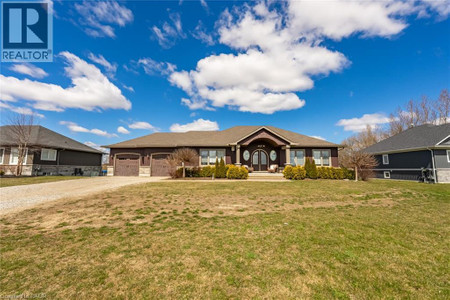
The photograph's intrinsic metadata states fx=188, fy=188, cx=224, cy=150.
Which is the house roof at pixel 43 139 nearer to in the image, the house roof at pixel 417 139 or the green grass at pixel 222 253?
the green grass at pixel 222 253

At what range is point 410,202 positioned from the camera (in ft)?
31.3

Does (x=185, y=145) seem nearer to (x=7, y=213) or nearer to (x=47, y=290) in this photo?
(x=7, y=213)

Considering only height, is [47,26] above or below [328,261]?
above

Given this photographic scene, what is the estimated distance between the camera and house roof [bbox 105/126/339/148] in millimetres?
22766

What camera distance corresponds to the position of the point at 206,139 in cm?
2481

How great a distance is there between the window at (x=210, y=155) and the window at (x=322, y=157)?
11.5 m

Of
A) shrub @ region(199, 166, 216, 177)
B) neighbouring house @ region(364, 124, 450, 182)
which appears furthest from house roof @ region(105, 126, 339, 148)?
neighbouring house @ region(364, 124, 450, 182)

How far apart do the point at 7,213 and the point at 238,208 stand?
8406mm

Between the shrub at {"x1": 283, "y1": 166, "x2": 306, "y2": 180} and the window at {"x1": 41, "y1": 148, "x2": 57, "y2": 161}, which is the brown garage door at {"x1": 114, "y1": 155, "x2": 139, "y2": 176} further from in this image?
the shrub at {"x1": 283, "y1": 166, "x2": 306, "y2": 180}

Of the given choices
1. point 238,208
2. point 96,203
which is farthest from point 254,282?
point 96,203

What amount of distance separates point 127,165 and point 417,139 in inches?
1399

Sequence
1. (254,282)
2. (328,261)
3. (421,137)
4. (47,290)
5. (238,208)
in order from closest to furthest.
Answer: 1. (47,290)
2. (254,282)
3. (328,261)
4. (238,208)
5. (421,137)

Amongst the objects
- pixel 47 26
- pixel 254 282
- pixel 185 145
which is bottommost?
pixel 254 282

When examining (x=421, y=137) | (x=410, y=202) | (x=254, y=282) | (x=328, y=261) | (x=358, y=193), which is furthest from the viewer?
(x=421, y=137)
